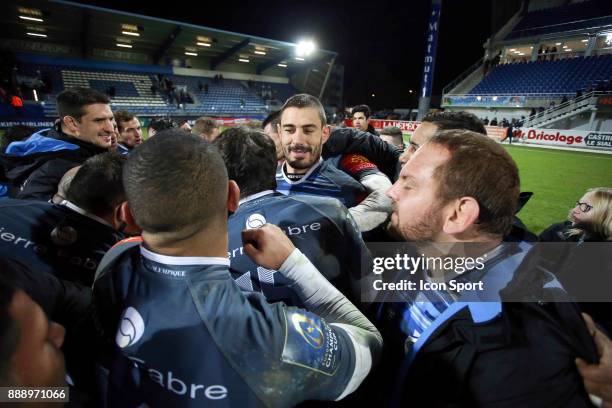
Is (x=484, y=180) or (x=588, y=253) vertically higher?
(x=484, y=180)

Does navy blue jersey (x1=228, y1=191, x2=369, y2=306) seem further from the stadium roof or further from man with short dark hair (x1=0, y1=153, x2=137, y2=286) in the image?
the stadium roof

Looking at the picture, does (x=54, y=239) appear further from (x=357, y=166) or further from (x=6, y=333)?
(x=357, y=166)

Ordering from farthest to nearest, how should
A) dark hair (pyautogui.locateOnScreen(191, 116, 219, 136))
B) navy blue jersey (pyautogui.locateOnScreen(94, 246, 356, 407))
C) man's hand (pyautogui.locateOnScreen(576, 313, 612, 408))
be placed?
1. dark hair (pyautogui.locateOnScreen(191, 116, 219, 136))
2. man's hand (pyautogui.locateOnScreen(576, 313, 612, 408))
3. navy blue jersey (pyautogui.locateOnScreen(94, 246, 356, 407))

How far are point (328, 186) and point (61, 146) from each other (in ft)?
9.02

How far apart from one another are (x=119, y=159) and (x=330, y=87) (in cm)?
4337

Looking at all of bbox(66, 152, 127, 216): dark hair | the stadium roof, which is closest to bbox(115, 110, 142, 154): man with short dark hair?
bbox(66, 152, 127, 216): dark hair

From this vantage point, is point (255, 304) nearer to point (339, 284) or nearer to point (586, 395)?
point (339, 284)

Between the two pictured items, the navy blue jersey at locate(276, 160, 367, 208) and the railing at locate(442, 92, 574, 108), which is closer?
the navy blue jersey at locate(276, 160, 367, 208)

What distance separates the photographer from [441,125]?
8.97 feet

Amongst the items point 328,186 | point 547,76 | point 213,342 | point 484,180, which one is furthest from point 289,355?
point 547,76

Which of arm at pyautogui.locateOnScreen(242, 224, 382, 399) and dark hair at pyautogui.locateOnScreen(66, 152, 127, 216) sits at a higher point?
dark hair at pyautogui.locateOnScreen(66, 152, 127, 216)

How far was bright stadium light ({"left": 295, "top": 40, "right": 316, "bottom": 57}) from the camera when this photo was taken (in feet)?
107

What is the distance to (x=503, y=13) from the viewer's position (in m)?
34.4

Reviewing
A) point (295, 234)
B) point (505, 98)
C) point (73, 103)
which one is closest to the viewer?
point (295, 234)
